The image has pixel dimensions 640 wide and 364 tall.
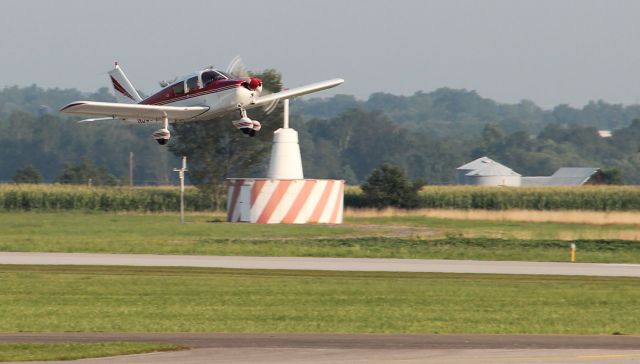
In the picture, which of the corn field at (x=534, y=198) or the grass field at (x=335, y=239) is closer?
the grass field at (x=335, y=239)

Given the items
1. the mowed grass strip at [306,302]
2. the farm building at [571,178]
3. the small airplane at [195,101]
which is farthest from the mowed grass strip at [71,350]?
the farm building at [571,178]

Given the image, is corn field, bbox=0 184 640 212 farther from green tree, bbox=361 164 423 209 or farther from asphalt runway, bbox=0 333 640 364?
asphalt runway, bbox=0 333 640 364

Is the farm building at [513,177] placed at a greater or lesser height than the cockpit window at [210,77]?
lesser

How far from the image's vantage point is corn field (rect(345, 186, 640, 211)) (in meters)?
96.0

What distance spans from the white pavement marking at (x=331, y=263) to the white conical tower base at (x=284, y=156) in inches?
969

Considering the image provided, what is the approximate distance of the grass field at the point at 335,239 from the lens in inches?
1911

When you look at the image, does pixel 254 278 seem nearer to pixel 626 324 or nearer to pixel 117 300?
pixel 117 300

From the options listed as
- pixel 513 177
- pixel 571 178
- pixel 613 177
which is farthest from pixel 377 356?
pixel 571 178

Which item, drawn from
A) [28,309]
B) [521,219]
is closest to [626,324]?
[28,309]

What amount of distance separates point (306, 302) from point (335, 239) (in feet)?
82.2

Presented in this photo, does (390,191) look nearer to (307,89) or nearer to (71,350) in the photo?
(307,89)

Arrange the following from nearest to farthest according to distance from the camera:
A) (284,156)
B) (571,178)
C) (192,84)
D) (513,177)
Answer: (192,84) < (284,156) < (513,177) < (571,178)

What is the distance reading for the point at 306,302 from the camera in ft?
103

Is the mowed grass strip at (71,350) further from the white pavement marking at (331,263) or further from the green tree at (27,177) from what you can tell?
the green tree at (27,177)
